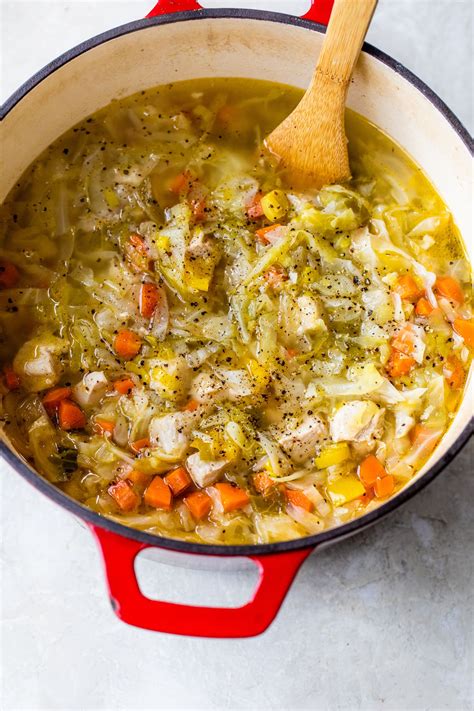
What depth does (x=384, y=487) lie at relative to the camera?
3.20m

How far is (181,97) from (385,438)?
160 centimetres

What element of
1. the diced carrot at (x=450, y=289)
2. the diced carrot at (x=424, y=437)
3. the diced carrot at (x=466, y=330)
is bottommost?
the diced carrot at (x=424, y=437)

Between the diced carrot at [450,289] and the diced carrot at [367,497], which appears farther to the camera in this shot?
the diced carrot at [450,289]

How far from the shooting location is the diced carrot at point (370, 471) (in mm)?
3221

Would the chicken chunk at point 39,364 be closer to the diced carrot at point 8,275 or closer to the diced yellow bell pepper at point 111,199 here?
the diced carrot at point 8,275

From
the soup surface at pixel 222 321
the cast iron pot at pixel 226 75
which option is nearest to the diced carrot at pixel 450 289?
the soup surface at pixel 222 321

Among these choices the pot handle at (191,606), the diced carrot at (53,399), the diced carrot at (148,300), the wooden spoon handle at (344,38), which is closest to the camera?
the pot handle at (191,606)

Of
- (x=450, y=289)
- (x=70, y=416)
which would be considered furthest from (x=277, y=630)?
(x=450, y=289)

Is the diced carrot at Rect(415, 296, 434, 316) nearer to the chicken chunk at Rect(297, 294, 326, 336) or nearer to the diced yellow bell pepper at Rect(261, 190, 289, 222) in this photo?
the chicken chunk at Rect(297, 294, 326, 336)

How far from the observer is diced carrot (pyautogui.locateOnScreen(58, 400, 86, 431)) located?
10.7ft

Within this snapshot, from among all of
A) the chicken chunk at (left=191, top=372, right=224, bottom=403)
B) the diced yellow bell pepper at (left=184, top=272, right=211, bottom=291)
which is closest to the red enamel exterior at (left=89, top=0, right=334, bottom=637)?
the chicken chunk at (left=191, top=372, right=224, bottom=403)

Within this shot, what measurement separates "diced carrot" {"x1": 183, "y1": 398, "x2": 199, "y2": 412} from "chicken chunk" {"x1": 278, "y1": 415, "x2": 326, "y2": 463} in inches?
13.2

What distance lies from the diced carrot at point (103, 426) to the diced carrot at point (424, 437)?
1.11 meters

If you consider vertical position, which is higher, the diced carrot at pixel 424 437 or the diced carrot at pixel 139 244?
the diced carrot at pixel 424 437
